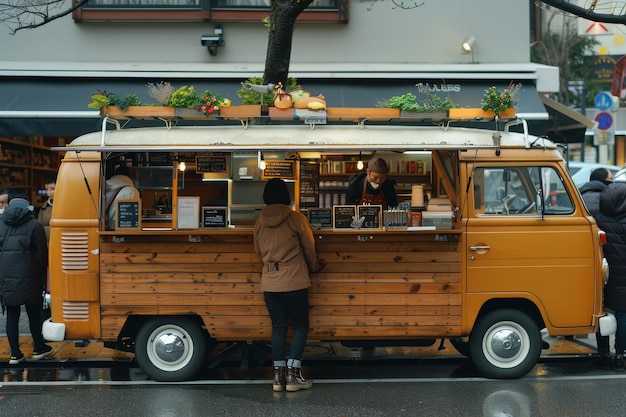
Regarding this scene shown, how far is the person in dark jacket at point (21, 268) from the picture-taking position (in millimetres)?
8242

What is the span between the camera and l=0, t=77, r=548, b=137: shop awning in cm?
1182

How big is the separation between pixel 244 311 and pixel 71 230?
1.83m

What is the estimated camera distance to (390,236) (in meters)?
7.41

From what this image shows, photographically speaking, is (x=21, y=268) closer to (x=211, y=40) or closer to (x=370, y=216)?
(x=370, y=216)

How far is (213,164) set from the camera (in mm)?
7930

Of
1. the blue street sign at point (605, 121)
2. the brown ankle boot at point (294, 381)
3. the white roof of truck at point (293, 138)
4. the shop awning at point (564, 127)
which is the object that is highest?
the blue street sign at point (605, 121)

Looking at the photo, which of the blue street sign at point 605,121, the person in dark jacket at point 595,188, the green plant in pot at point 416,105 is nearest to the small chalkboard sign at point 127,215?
the green plant in pot at point 416,105

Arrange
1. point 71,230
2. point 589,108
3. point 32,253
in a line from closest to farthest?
1. point 71,230
2. point 32,253
3. point 589,108

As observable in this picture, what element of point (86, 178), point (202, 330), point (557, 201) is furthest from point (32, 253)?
point (557, 201)

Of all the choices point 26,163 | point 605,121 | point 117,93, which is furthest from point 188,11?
point 605,121

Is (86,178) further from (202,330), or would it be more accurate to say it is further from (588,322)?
(588,322)

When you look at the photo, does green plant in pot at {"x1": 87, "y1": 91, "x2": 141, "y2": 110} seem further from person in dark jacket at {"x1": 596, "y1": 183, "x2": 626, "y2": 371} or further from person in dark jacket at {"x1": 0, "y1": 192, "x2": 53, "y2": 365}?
person in dark jacket at {"x1": 596, "y1": 183, "x2": 626, "y2": 371}

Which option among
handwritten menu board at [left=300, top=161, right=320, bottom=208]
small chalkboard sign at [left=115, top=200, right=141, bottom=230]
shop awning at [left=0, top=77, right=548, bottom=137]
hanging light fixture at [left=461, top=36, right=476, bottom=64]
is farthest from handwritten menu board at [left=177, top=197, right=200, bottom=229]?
hanging light fixture at [left=461, top=36, right=476, bottom=64]

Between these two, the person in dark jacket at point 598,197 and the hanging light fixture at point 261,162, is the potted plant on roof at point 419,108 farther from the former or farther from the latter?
the person in dark jacket at point 598,197
